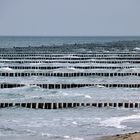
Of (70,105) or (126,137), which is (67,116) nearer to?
(70,105)

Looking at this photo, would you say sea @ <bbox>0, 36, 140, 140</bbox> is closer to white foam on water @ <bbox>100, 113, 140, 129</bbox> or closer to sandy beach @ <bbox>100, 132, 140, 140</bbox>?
white foam on water @ <bbox>100, 113, 140, 129</bbox>

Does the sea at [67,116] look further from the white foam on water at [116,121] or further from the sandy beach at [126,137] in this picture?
the sandy beach at [126,137]

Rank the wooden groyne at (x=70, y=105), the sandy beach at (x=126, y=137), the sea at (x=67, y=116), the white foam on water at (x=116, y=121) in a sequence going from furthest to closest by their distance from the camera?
the wooden groyne at (x=70, y=105) → the white foam on water at (x=116, y=121) → the sea at (x=67, y=116) → the sandy beach at (x=126, y=137)

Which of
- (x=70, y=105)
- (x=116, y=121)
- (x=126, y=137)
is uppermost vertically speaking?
(x=126, y=137)

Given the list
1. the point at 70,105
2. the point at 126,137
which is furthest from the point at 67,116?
the point at 126,137

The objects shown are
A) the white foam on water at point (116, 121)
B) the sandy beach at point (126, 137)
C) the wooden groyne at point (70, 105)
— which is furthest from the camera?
the wooden groyne at point (70, 105)

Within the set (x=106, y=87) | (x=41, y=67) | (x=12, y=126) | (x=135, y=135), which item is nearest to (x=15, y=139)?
(x=12, y=126)

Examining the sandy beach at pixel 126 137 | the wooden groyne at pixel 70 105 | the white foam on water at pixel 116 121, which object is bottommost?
the wooden groyne at pixel 70 105

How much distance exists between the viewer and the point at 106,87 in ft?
217

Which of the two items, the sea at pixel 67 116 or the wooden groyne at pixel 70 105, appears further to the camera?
the wooden groyne at pixel 70 105

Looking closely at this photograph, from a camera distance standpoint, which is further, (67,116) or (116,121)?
(67,116)

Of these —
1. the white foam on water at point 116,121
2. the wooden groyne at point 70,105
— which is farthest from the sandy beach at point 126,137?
the wooden groyne at point 70,105

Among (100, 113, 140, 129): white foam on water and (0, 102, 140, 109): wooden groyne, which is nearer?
(100, 113, 140, 129): white foam on water

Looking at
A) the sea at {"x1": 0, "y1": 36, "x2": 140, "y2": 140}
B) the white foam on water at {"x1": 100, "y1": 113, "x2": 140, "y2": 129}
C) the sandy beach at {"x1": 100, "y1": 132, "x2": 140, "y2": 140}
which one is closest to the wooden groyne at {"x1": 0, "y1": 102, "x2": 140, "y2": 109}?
the sea at {"x1": 0, "y1": 36, "x2": 140, "y2": 140}
